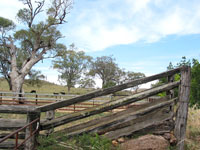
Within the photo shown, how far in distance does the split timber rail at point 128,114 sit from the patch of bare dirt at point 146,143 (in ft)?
0.55

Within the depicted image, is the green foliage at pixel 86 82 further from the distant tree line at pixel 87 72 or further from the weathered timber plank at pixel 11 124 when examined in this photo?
the weathered timber plank at pixel 11 124

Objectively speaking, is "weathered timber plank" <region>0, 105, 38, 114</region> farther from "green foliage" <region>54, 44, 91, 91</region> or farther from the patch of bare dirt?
"green foliage" <region>54, 44, 91, 91</region>

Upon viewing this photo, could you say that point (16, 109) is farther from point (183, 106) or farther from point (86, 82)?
point (86, 82)

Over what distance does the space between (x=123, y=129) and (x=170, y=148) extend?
1057 mm

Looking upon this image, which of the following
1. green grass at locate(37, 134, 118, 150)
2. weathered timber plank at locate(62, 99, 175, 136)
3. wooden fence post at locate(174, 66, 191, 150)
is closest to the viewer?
green grass at locate(37, 134, 118, 150)

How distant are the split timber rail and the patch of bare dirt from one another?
0.17m

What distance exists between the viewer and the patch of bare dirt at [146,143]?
307 centimetres

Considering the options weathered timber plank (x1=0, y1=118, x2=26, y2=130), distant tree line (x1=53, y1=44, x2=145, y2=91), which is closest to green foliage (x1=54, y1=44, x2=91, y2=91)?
distant tree line (x1=53, y1=44, x2=145, y2=91)

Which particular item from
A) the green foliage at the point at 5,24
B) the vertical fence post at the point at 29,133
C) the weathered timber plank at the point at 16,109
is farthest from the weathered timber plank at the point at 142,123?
the green foliage at the point at 5,24

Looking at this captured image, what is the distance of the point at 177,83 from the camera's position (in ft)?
11.1

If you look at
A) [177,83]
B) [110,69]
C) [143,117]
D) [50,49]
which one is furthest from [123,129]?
[110,69]

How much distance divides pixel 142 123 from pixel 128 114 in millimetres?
345

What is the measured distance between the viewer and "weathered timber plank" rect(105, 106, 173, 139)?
3.16 meters

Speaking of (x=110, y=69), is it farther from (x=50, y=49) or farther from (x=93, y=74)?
(x=50, y=49)
